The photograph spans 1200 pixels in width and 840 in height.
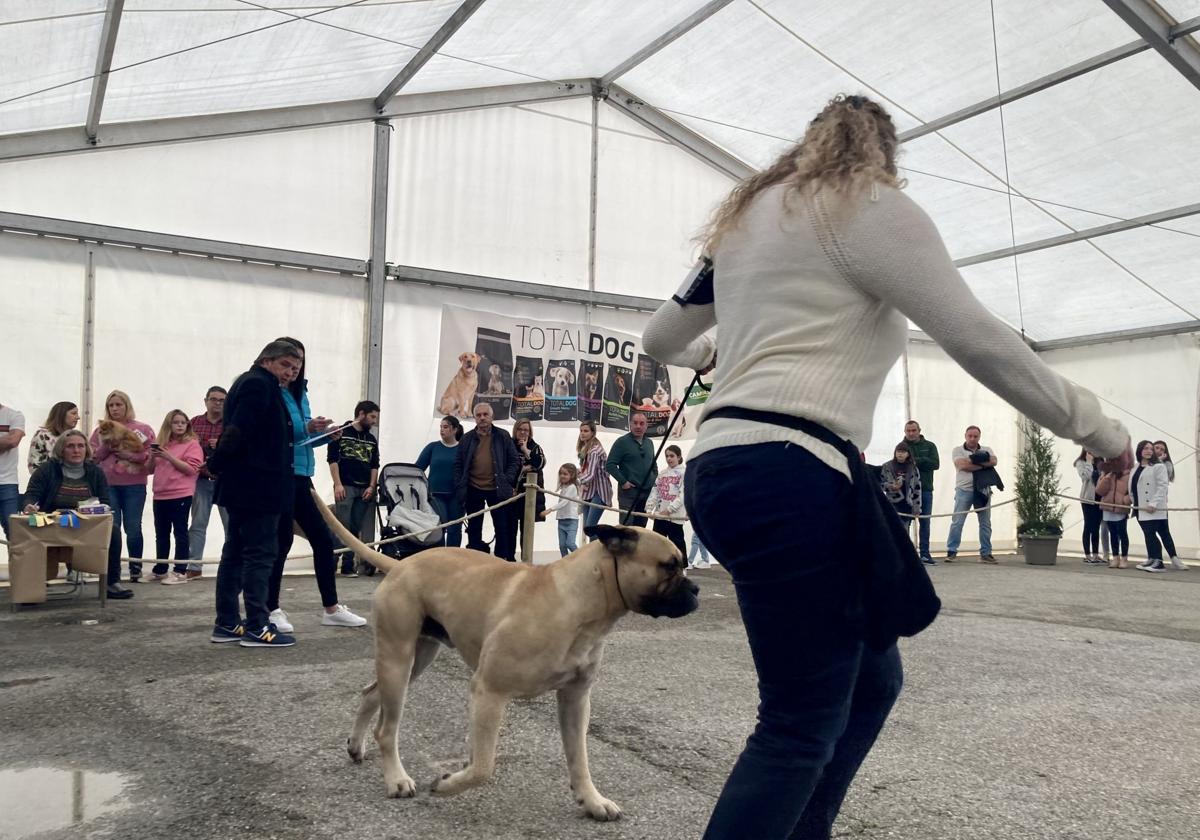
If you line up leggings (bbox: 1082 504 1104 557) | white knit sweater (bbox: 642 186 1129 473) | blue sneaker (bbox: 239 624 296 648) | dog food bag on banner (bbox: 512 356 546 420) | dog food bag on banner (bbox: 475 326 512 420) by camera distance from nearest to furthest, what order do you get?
1. white knit sweater (bbox: 642 186 1129 473)
2. blue sneaker (bbox: 239 624 296 648)
3. dog food bag on banner (bbox: 475 326 512 420)
4. dog food bag on banner (bbox: 512 356 546 420)
5. leggings (bbox: 1082 504 1104 557)

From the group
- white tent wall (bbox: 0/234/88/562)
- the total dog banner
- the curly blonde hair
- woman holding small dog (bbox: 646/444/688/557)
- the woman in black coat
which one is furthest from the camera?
the total dog banner

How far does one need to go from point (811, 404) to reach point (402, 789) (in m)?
1.95

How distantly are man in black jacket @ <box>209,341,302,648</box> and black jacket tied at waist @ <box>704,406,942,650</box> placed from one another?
4.08 m

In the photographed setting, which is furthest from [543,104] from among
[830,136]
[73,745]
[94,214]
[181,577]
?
[830,136]

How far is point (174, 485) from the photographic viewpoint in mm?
8680

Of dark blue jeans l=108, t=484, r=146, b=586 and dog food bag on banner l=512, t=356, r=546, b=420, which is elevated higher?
dog food bag on banner l=512, t=356, r=546, b=420

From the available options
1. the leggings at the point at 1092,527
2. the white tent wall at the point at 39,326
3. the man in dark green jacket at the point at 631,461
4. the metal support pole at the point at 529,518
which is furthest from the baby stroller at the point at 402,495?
the leggings at the point at 1092,527

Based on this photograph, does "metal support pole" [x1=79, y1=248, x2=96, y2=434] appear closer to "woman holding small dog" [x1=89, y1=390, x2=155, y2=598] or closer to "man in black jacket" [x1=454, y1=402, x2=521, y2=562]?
"woman holding small dog" [x1=89, y1=390, x2=155, y2=598]

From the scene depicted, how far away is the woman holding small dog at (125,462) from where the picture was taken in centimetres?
835

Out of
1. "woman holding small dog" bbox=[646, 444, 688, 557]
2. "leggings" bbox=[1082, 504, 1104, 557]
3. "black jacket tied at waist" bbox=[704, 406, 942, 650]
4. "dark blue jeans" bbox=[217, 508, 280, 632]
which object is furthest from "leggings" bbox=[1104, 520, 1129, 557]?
"black jacket tied at waist" bbox=[704, 406, 942, 650]

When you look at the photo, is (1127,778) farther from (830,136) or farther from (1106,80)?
(1106,80)

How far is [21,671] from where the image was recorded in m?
4.70

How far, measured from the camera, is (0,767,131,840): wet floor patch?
8.66 ft

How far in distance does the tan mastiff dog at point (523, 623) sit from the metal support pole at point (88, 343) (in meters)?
7.53
